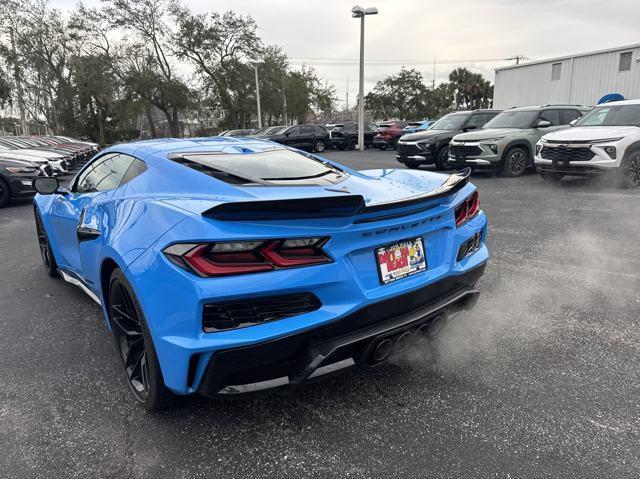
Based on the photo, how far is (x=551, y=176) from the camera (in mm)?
9930

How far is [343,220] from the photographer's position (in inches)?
80.0

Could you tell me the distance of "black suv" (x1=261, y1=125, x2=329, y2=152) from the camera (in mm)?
24094

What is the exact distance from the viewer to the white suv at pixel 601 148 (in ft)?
27.6

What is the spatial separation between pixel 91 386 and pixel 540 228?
5.59m

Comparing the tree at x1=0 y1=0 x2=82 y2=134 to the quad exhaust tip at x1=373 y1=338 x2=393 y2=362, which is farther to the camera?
the tree at x1=0 y1=0 x2=82 y2=134

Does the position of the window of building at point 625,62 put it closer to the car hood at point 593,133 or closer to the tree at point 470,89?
the car hood at point 593,133

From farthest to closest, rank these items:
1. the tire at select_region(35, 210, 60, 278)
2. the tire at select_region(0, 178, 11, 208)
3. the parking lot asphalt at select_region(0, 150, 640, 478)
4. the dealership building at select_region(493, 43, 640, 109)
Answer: the dealership building at select_region(493, 43, 640, 109), the tire at select_region(0, 178, 11, 208), the tire at select_region(35, 210, 60, 278), the parking lot asphalt at select_region(0, 150, 640, 478)

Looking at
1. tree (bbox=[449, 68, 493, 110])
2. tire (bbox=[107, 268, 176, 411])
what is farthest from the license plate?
tree (bbox=[449, 68, 493, 110])

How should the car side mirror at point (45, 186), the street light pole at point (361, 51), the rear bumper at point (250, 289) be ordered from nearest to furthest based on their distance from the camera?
1. the rear bumper at point (250, 289)
2. the car side mirror at point (45, 186)
3. the street light pole at point (361, 51)

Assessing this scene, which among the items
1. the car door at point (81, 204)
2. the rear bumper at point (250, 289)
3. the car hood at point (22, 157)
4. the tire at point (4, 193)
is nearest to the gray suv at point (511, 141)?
the car door at point (81, 204)

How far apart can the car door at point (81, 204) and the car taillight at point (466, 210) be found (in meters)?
2.07

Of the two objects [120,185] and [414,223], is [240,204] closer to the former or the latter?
[414,223]

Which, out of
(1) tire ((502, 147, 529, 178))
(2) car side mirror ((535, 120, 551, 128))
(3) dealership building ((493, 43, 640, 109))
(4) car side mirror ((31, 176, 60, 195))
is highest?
(3) dealership building ((493, 43, 640, 109))

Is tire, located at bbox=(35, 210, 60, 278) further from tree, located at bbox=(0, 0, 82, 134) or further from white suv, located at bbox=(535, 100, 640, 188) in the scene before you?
tree, located at bbox=(0, 0, 82, 134)
